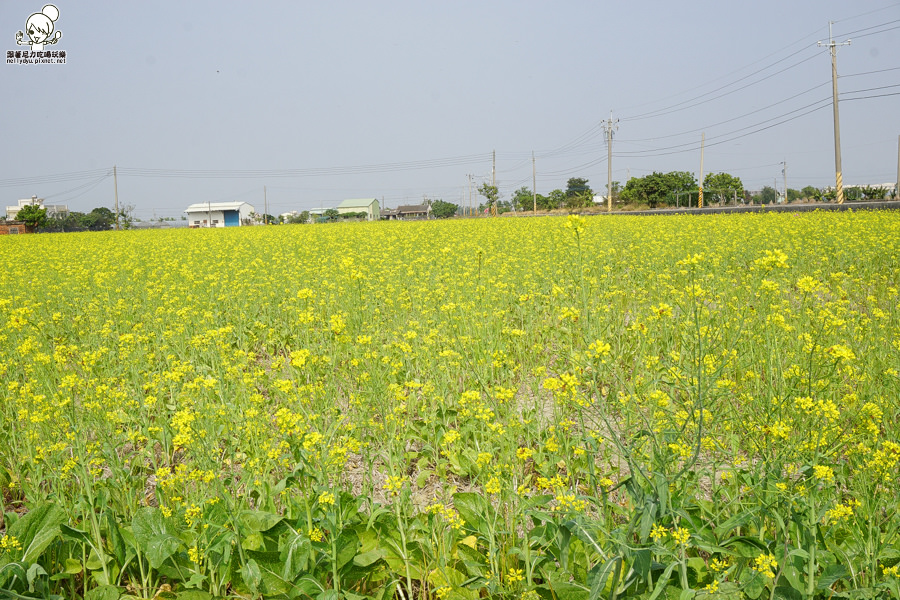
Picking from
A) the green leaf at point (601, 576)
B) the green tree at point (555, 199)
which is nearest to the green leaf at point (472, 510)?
the green leaf at point (601, 576)

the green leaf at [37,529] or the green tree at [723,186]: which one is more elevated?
the green tree at [723,186]

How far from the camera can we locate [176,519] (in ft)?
7.66

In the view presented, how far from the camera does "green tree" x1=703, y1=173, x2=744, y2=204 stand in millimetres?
53094

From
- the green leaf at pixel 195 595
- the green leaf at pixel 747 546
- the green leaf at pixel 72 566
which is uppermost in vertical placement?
the green leaf at pixel 747 546

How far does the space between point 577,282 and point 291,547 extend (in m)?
4.75

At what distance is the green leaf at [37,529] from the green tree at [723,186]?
57.1 metres

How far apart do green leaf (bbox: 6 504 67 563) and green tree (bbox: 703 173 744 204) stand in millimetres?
57147

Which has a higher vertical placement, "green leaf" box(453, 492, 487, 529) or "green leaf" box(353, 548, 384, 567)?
"green leaf" box(453, 492, 487, 529)

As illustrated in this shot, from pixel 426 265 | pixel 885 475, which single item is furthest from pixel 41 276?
pixel 885 475

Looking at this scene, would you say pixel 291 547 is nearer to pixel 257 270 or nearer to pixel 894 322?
pixel 894 322

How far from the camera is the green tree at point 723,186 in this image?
A: 53.1m

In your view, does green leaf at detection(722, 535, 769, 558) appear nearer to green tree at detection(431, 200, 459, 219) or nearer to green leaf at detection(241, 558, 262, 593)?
green leaf at detection(241, 558, 262, 593)

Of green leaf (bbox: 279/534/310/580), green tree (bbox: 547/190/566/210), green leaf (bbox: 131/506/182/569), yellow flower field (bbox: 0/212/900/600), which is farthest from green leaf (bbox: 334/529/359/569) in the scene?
green tree (bbox: 547/190/566/210)

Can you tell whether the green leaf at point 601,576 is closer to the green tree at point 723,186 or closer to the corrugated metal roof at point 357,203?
the green tree at point 723,186
